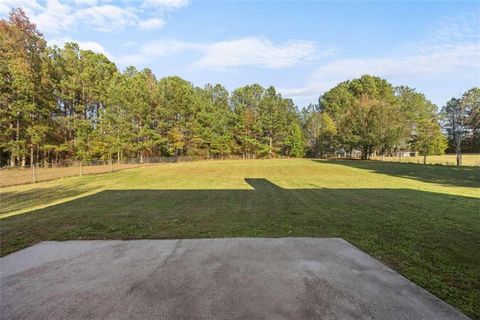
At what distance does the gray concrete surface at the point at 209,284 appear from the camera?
2.41 m

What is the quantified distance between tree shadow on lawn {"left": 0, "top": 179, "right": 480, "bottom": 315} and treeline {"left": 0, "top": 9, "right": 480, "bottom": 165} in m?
26.5

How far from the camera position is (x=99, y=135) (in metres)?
36.8

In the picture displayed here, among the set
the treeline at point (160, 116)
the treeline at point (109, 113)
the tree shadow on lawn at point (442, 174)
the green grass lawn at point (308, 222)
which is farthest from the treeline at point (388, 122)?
the green grass lawn at point (308, 222)

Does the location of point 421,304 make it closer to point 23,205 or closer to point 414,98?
point 23,205

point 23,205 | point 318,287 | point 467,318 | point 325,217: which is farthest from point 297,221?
point 23,205

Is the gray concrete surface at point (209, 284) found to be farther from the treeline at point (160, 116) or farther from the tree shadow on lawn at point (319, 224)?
the treeline at point (160, 116)

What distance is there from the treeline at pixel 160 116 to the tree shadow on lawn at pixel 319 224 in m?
26.5

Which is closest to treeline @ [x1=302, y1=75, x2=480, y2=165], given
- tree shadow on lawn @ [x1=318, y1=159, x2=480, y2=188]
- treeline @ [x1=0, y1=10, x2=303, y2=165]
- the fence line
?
tree shadow on lawn @ [x1=318, y1=159, x2=480, y2=188]

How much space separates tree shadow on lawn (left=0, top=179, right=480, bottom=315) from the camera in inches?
141

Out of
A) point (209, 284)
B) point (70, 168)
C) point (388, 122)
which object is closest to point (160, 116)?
point (70, 168)

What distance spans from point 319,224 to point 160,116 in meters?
42.2

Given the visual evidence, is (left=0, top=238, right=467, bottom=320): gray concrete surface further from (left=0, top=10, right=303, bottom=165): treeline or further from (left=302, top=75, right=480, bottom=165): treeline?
(left=302, top=75, right=480, bottom=165): treeline

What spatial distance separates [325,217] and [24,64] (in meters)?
35.4

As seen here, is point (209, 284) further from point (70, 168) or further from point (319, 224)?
point (70, 168)
